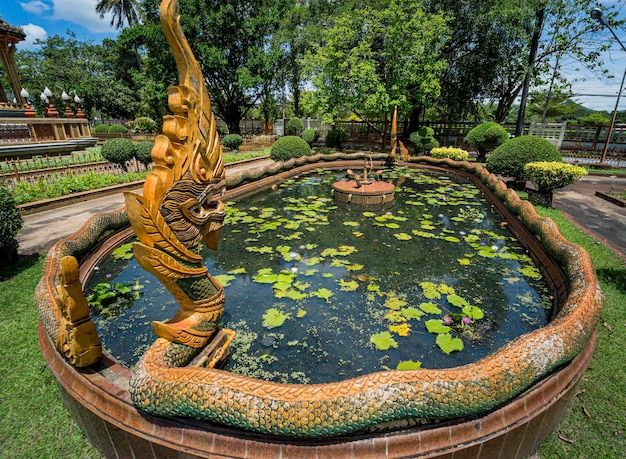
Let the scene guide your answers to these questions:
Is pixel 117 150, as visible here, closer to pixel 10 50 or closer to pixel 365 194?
pixel 365 194

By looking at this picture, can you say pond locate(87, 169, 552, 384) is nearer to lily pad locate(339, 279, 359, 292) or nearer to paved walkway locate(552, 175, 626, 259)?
lily pad locate(339, 279, 359, 292)

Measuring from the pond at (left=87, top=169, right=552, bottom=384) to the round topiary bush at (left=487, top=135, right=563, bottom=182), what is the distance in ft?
11.0

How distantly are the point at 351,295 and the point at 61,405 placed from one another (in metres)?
3.06

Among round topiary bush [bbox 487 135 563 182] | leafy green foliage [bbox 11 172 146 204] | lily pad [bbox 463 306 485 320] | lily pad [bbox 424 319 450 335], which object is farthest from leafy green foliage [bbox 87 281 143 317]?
round topiary bush [bbox 487 135 563 182]

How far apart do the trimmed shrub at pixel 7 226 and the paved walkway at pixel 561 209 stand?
1.76 feet

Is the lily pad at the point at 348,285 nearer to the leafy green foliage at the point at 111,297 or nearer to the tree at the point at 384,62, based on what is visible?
the leafy green foliage at the point at 111,297

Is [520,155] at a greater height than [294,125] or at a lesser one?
lesser

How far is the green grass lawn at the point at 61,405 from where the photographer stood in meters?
2.28

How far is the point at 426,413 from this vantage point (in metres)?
1.86

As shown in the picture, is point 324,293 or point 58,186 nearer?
point 324,293

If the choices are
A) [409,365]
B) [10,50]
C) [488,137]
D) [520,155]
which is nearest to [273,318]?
[409,365]

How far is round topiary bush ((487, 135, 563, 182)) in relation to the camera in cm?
884

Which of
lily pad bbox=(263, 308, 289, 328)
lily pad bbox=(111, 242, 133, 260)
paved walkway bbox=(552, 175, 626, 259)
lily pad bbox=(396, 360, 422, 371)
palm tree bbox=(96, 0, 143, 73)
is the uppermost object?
palm tree bbox=(96, 0, 143, 73)

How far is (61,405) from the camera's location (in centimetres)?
262
